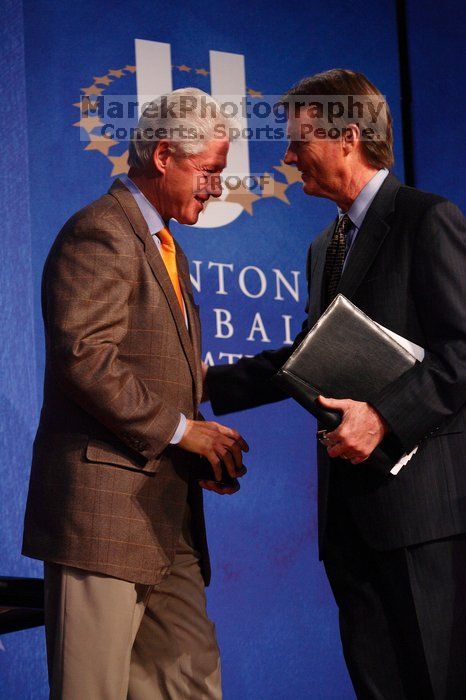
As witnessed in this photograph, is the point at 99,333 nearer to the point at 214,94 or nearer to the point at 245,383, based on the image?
the point at 245,383

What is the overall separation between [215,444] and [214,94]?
5.38ft

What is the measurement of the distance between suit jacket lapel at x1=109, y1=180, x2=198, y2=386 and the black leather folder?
0.28 meters

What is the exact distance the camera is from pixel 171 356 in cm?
207

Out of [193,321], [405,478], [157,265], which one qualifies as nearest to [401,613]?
[405,478]

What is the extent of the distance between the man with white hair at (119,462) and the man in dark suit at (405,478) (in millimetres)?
317

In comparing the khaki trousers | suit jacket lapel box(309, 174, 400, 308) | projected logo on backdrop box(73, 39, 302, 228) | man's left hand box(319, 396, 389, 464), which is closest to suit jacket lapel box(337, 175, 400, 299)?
suit jacket lapel box(309, 174, 400, 308)

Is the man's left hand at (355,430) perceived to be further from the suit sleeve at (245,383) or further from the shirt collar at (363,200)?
the suit sleeve at (245,383)

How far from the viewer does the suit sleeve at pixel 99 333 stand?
6.26 ft

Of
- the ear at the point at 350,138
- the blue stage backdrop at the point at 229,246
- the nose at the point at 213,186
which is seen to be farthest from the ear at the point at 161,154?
the blue stage backdrop at the point at 229,246

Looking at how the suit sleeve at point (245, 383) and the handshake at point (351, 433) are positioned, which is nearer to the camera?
the handshake at point (351, 433)

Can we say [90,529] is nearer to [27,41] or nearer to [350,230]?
[350,230]

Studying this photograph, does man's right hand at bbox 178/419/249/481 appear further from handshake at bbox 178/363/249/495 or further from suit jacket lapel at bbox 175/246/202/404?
suit jacket lapel at bbox 175/246/202/404

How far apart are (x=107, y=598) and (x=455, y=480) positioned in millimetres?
764

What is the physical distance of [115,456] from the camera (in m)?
1.96
